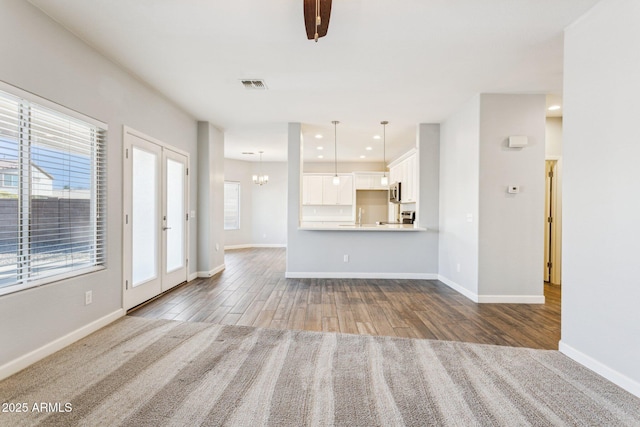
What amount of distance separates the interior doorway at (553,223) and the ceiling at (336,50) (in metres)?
1.83

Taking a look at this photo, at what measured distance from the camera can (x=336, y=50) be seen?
3.10 m

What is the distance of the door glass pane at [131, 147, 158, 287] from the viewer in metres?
3.88

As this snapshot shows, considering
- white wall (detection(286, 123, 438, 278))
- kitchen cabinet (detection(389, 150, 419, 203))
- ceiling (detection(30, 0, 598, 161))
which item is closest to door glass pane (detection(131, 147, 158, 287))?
ceiling (detection(30, 0, 598, 161))

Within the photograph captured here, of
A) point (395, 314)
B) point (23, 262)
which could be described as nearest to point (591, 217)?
point (395, 314)

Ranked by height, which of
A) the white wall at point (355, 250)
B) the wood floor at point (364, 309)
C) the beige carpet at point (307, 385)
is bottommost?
the wood floor at point (364, 309)

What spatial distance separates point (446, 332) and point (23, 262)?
3.66m

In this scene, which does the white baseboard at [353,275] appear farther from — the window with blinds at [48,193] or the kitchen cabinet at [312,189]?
the kitchen cabinet at [312,189]

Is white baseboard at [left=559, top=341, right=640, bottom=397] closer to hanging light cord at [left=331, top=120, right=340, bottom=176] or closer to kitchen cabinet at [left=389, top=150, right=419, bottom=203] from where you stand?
kitchen cabinet at [left=389, top=150, right=419, bottom=203]

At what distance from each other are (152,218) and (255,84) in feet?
7.32

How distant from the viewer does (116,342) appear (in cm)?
285

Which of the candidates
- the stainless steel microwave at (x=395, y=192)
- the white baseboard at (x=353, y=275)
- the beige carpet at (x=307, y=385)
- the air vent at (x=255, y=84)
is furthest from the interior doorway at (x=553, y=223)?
the air vent at (x=255, y=84)

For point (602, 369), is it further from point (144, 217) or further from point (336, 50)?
point (144, 217)

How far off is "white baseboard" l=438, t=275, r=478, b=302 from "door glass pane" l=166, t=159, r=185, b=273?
433 centimetres

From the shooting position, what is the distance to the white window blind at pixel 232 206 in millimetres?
9914
